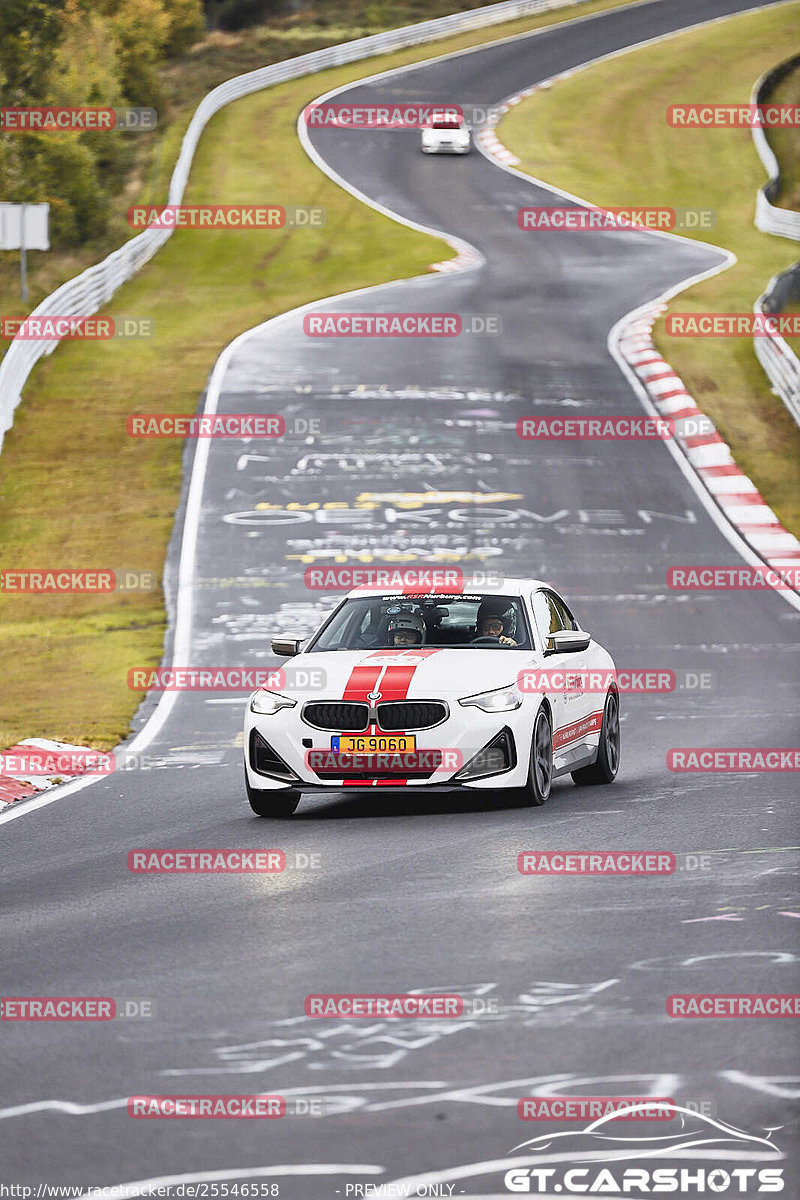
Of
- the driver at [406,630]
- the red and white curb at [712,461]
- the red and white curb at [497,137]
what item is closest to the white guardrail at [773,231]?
the red and white curb at [712,461]

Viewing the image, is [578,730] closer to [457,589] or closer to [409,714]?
[457,589]

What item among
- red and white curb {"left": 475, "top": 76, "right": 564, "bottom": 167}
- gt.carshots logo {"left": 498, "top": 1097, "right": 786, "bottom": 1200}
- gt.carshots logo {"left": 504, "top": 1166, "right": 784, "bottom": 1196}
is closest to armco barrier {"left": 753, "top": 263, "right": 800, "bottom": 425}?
red and white curb {"left": 475, "top": 76, "right": 564, "bottom": 167}

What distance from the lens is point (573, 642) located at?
40.3 feet

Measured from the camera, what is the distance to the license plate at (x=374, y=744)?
37.4ft

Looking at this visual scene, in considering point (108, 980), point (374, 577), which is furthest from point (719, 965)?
point (374, 577)

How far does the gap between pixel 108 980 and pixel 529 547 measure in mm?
17840

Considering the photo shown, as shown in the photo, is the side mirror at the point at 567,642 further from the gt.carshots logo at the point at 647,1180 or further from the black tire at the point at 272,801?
the gt.carshots logo at the point at 647,1180

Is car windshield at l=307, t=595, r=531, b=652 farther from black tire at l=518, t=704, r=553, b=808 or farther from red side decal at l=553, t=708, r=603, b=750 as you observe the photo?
black tire at l=518, t=704, r=553, b=808

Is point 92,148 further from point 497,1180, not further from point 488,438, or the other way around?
point 497,1180

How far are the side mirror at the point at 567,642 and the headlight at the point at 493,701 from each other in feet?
2.74

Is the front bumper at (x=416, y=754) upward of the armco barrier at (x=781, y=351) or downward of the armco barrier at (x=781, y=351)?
upward

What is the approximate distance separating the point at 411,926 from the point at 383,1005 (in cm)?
133

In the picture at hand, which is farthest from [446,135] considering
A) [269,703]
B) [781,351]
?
[269,703]

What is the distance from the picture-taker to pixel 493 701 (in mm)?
11461
